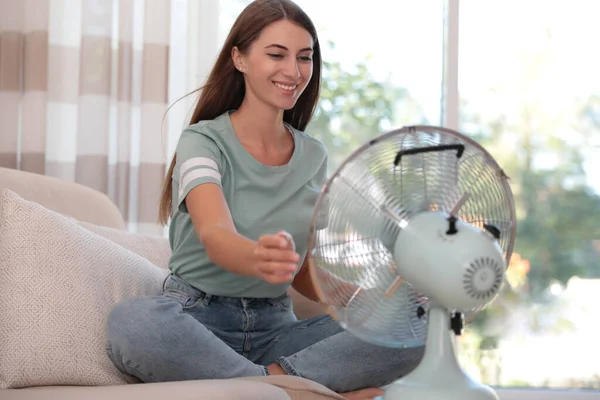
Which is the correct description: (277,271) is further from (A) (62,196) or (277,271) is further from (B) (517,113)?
(B) (517,113)

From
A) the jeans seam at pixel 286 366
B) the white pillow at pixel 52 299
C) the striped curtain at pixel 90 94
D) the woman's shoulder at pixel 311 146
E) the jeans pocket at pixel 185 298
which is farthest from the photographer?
A: the striped curtain at pixel 90 94

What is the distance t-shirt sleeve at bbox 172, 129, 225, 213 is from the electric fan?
0.42 meters

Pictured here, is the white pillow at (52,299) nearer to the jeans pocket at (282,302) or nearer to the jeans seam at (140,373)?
the jeans seam at (140,373)

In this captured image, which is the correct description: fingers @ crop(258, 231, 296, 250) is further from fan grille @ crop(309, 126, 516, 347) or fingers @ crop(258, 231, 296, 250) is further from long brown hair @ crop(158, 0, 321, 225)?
long brown hair @ crop(158, 0, 321, 225)

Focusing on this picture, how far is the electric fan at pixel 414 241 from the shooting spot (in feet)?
3.92

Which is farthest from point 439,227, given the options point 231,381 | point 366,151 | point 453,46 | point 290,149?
point 453,46

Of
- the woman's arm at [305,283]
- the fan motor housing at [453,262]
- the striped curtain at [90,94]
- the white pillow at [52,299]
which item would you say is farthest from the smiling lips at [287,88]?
the striped curtain at [90,94]

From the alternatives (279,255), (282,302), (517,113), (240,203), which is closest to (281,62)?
(240,203)

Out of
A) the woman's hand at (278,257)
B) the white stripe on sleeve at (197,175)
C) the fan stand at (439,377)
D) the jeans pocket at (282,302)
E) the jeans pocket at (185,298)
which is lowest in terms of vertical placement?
the jeans pocket at (282,302)

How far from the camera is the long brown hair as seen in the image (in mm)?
1825

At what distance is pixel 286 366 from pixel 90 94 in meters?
1.69

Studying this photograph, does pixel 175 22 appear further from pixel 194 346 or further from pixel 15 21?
pixel 194 346

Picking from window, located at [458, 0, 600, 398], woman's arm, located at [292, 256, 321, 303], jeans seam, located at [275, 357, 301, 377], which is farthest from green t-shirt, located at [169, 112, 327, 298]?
window, located at [458, 0, 600, 398]

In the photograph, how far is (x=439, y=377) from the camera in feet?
4.02
